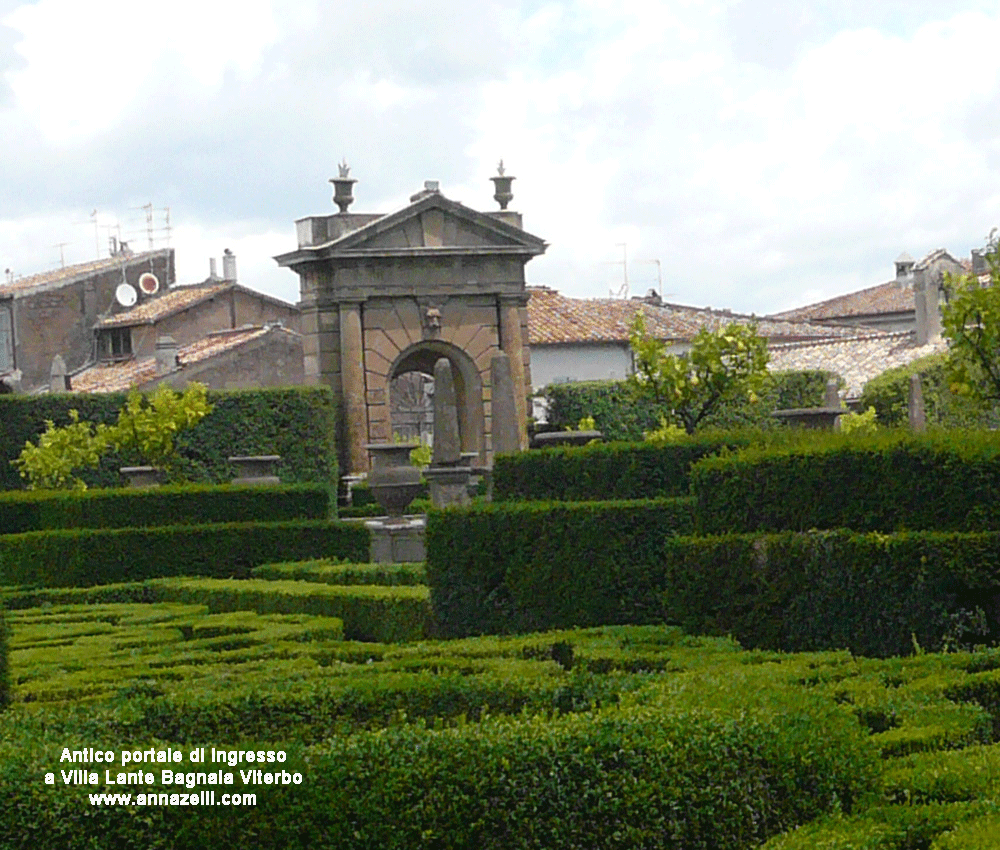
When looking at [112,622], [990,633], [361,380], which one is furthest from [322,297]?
[990,633]

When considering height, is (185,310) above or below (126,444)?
above

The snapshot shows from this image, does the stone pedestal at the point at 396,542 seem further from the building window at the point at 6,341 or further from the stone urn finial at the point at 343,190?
the building window at the point at 6,341

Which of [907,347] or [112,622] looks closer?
[112,622]

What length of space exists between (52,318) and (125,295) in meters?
2.30

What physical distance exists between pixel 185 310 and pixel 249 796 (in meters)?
52.3

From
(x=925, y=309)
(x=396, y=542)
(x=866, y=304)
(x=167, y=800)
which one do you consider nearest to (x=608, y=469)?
(x=396, y=542)

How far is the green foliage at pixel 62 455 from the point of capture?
1369 inches

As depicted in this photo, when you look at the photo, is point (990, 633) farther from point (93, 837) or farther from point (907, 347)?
point (907, 347)

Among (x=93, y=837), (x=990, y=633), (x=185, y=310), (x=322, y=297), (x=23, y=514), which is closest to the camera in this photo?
(x=93, y=837)

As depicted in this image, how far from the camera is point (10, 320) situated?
59.7 metres

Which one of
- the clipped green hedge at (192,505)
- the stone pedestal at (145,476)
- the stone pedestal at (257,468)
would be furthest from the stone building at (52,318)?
the clipped green hedge at (192,505)

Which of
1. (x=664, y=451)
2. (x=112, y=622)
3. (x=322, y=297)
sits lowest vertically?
(x=112, y=622)

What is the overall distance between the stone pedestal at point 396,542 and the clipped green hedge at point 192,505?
85cm

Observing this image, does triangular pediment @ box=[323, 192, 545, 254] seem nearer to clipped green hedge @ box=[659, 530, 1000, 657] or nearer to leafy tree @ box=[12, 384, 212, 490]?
leafy tree @ box=[12, 384, 212, 490]
